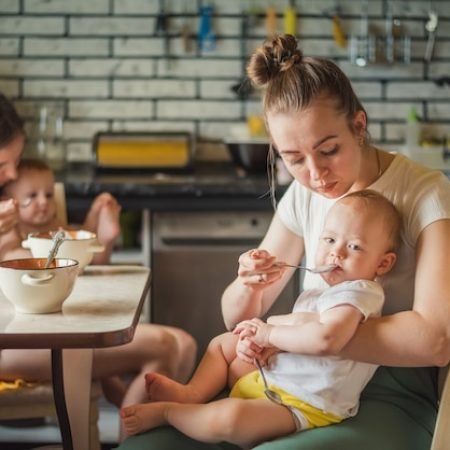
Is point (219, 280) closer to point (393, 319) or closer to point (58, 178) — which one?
point (58, 178)

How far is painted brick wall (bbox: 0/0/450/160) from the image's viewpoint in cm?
376

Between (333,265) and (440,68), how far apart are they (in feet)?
7.83

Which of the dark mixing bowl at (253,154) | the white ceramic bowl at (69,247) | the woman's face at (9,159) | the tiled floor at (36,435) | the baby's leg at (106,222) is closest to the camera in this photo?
the white ceramic bowl at (69,247)

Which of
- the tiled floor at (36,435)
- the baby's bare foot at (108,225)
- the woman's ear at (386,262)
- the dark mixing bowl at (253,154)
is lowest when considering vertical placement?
the tiled floor at (36,435)

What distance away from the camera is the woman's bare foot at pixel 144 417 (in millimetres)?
1663

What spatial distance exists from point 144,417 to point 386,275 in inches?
21.4

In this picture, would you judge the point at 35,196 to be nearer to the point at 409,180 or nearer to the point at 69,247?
the point at 69,247

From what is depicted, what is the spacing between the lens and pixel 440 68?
150 inches

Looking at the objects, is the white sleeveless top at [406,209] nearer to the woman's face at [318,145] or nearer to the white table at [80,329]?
the woman's face at [318,145]

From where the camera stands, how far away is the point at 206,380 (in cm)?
177

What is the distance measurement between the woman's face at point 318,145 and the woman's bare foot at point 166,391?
471mm

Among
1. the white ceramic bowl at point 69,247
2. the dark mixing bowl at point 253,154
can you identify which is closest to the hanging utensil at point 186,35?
the dark mixing bowl at point 253,154

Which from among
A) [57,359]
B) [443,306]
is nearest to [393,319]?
[443,306]

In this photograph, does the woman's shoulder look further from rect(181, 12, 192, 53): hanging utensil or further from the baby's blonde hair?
rect(181, 12, 192, 53): hanging utensil
